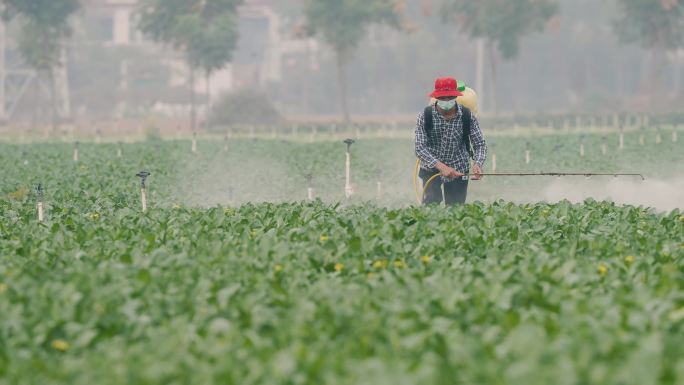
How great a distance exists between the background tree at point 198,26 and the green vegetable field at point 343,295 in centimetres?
6071

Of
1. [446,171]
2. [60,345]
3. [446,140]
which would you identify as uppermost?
[446,140]

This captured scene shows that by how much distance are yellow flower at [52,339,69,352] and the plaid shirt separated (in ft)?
27.2

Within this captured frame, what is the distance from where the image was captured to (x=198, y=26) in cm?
7619

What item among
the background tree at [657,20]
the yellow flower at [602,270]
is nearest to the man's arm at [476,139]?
the yellow flower at [602,270]

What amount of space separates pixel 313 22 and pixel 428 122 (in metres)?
63.9

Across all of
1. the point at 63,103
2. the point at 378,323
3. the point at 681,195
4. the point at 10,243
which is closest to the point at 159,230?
the point at 10,243

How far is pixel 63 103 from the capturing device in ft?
374

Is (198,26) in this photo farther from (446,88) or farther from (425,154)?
(446,88)

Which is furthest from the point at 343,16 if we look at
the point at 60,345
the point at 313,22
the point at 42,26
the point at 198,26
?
the point at 60,345

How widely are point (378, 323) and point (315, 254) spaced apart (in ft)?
9.02

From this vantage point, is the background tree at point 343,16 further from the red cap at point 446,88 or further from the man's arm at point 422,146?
the red cap at point 446,88

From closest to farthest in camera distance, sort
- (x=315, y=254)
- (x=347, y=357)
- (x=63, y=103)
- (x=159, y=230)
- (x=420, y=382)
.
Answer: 1. (x=420, y=382)
2. (x=347, y=357)
3. (x=315, y=254)
4. (x=159, y=230)
5. (x=63, y=103)

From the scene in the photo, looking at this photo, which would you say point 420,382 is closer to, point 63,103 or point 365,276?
point 365,276

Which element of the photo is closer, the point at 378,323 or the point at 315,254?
the point at 378,323
